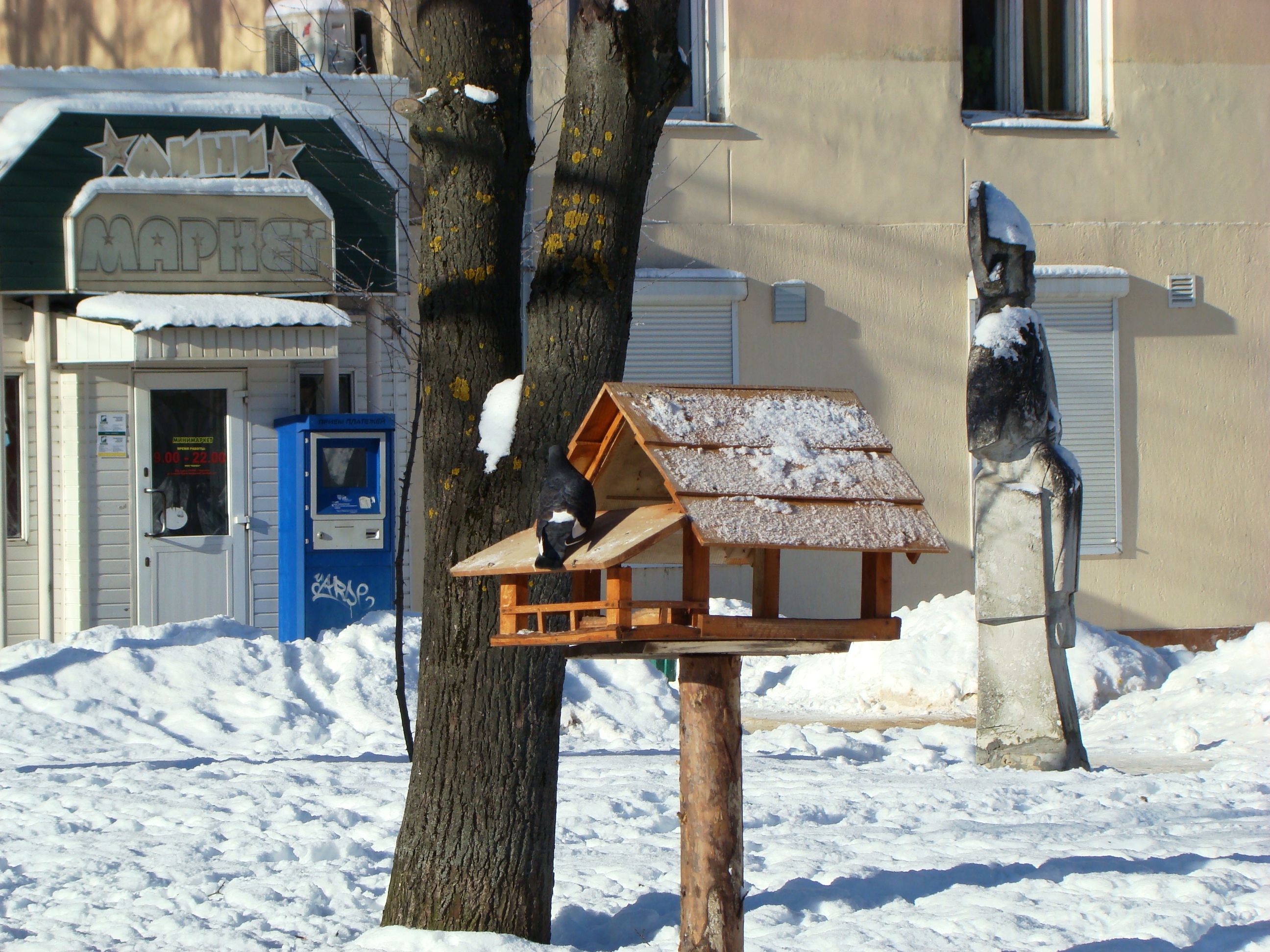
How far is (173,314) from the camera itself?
35.4 ft

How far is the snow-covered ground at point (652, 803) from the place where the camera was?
4926 mm

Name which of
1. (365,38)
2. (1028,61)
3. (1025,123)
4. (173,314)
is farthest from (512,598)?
(1028,61)

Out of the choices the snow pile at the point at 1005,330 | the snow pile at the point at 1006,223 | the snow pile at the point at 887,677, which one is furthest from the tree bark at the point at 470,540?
the snow pile at the point at 887,677

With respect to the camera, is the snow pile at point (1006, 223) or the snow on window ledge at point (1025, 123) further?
the snow on window ledge at point (1025, 123)

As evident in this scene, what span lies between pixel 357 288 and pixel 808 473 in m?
8.19

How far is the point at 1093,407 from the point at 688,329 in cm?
391

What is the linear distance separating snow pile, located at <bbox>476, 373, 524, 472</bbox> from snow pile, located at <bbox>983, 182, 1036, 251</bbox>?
424 centimetres

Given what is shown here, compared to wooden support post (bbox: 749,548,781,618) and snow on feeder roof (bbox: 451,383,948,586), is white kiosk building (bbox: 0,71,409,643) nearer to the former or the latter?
snow on feeder roof (bbox: 451,383,948,586)

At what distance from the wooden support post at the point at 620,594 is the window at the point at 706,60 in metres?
10.2

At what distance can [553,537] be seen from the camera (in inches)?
133

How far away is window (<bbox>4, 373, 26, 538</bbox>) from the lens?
11.8 m

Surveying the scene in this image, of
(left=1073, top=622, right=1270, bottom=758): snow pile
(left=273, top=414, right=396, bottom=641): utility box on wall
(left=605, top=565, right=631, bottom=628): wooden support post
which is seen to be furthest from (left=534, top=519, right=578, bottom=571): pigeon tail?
(left=273, top=414, right=396, bottom=641): utility box on wall

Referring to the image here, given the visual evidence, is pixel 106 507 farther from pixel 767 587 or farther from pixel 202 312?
pixel 767 587

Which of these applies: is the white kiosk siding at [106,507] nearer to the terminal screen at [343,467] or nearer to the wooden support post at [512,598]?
the terminal screen at [343,467]
